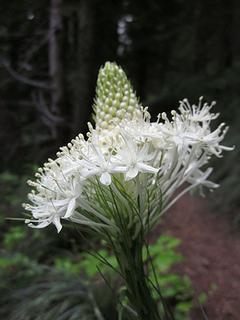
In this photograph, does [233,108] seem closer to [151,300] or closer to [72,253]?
[72,253]

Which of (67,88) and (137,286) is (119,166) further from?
(67,88)

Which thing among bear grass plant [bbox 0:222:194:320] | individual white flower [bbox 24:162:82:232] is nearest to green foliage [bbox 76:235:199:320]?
bear grass plant [bbox 0:222:194:320]

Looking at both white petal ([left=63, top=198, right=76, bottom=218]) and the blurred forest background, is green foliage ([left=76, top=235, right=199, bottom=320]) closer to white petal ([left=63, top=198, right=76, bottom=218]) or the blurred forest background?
the blurred forest background

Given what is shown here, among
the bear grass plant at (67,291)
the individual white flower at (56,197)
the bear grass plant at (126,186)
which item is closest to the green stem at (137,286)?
the bear grass plant at (126,186)

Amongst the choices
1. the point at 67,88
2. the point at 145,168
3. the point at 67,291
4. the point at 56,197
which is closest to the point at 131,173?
the point at 145,168

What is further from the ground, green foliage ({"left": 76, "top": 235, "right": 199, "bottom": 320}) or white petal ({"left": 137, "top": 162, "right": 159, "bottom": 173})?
white petal ({"left": 137, "top": 162, "right": 159, "bottom": 173})

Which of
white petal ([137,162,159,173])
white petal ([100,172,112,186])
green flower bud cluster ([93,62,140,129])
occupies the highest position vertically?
green flower bud cluster ([93,62,140,129])
